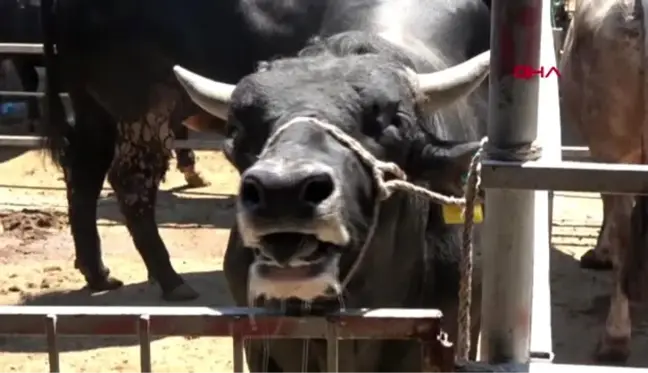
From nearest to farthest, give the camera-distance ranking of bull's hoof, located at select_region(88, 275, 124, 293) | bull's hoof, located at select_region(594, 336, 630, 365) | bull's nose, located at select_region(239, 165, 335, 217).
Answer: bull's nose, located at select_region(239, 165, 335, 217)
bull's hoof, located at select_region(594, 336, 630, 365)
bull's hoof, located at select_region(88, 275, 124, 293)

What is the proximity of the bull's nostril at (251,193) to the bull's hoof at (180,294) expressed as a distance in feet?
13.5

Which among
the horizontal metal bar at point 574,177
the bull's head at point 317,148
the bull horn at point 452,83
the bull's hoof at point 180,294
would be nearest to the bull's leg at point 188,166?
the bull's hoof at point 180,294

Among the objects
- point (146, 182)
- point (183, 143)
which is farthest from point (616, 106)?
point (183, 143)

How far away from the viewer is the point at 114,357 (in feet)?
18.2

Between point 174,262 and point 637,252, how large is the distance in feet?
9.94

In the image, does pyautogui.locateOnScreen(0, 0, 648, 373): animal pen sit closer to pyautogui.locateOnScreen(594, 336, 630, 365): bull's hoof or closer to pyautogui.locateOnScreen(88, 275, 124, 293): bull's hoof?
pyautogui.locateOnScreen(594, 336, 630, 365): bull's hoof

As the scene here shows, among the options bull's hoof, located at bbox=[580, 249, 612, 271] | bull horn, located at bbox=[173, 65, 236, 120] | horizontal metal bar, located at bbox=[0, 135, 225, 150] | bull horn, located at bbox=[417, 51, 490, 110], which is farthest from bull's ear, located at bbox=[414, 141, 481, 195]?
horizontal metal bar, located at bbox=[0, 135, 225, 150]

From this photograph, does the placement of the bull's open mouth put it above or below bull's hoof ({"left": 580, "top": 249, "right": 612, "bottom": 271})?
above

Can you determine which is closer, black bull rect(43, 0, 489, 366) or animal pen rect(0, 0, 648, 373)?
animal pen rect(0, 0, 648, 373)

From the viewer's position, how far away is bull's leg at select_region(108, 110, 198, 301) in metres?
6.29

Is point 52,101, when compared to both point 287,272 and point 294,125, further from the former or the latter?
point 287,272

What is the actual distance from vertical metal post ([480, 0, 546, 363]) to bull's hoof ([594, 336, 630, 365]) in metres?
3.61

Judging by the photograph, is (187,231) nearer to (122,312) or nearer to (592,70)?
(592,70)

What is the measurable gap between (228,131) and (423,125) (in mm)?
576
